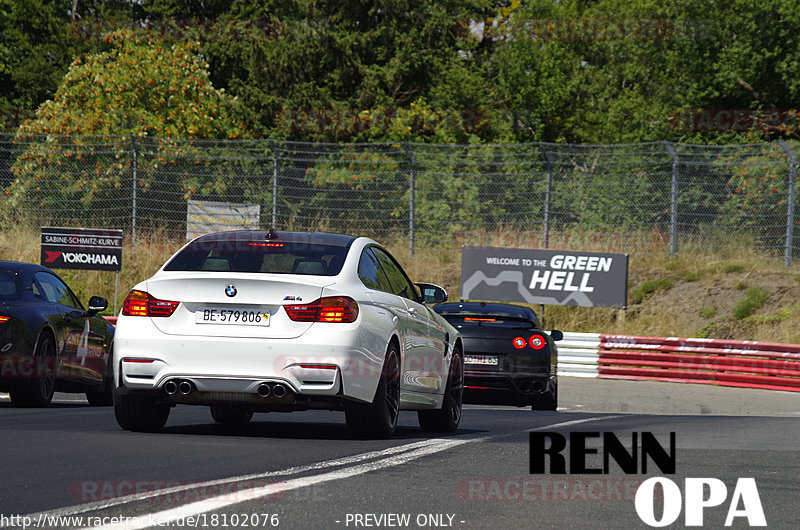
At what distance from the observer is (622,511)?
6621 mm

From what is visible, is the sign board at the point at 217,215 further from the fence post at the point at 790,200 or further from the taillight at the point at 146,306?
the taillight at the point at 146,306

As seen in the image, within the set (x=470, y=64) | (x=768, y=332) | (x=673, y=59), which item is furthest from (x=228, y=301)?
(x=470, y=64)

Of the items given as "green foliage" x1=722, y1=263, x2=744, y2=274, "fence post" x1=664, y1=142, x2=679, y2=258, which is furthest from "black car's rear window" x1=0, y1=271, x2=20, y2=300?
"green foliage" x1=722, y1=263, x2=744, y2=274

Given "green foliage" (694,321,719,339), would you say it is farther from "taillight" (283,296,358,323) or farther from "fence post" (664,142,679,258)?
→ "taillight" (283,296,358,323)

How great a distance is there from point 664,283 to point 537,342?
13.8 metres

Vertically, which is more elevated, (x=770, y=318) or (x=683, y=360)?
(x=770, y=318)

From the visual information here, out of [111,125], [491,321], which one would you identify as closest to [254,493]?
[491,321]

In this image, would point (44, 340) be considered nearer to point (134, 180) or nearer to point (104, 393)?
point (104, 393)

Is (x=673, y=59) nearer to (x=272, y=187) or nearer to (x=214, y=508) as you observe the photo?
(x=272, y=187)

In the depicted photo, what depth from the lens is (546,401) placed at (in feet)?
55.9

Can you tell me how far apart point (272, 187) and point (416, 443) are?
67.2ft

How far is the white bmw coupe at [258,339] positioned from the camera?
9.16 meters

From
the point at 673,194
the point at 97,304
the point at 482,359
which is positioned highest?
the point at 673,194

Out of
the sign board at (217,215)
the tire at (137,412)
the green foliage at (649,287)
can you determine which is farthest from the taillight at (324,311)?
the green foliage at (649,287)
